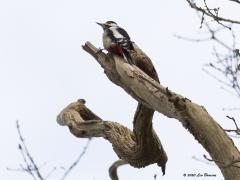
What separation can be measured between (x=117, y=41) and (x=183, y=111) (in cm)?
206

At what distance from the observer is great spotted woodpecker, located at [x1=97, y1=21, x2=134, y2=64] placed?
6.48 m

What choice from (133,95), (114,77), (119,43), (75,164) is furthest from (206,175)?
(119,43)

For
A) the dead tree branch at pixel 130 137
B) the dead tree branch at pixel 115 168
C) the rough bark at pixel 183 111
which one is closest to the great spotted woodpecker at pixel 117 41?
the rough bark at pixel 183 111

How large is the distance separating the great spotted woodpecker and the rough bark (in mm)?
192

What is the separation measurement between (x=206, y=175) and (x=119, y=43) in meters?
2.55

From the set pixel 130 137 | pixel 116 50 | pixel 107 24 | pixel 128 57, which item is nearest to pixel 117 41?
pixel 116 50

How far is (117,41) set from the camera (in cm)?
702

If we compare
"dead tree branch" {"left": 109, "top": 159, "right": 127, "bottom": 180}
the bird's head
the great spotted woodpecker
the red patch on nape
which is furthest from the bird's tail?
the bird's head

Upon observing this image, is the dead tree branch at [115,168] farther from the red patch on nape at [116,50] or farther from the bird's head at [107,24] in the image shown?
the bird's head at [107,24]

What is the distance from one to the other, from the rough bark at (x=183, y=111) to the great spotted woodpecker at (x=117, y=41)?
0.19 m

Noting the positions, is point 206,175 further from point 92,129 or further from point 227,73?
point 92,129

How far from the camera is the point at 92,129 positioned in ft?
22.2

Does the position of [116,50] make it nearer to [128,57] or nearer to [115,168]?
[128,57]

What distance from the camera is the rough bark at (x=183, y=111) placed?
15.9ft
